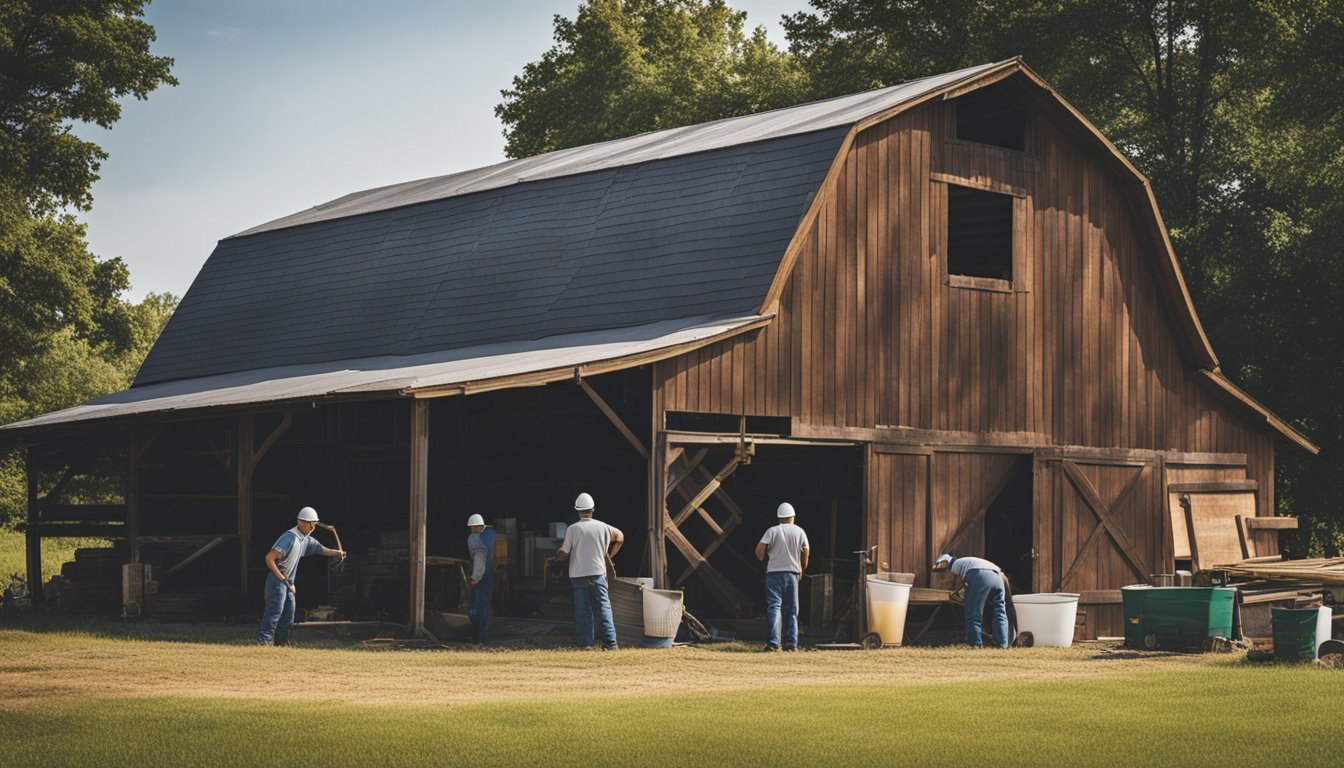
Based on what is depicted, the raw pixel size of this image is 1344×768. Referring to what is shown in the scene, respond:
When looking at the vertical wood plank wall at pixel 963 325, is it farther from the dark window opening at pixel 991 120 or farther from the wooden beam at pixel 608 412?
Answer: the wooden beam at pixel 608 412

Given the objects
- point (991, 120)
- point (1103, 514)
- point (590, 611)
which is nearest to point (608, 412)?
point (590, 611)

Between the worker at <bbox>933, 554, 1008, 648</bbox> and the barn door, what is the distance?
3.39 meters

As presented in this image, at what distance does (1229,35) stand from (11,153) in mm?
28213

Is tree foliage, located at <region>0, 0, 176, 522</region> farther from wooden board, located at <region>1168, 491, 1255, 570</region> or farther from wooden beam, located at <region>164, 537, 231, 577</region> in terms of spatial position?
A: wooden board, located at <region>1168, 491, 1255, 570</region>

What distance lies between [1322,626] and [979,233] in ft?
33.4

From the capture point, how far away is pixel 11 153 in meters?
36.5

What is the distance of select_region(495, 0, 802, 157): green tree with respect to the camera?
168ft

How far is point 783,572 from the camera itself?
21125mm

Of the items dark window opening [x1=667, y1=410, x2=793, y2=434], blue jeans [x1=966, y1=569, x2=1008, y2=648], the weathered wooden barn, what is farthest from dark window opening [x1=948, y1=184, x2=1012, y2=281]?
blue jeans [x1=966, y1=569, x2=1008, y2=648]

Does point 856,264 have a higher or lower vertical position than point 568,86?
lower

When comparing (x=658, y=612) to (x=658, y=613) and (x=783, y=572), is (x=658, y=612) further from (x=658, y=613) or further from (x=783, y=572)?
(x=783, y=572)

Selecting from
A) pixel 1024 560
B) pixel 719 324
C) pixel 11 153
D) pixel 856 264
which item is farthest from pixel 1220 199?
pixel 11 153

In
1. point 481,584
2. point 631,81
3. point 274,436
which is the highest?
point 631,81

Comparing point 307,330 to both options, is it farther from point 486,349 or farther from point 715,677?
point 715,677
